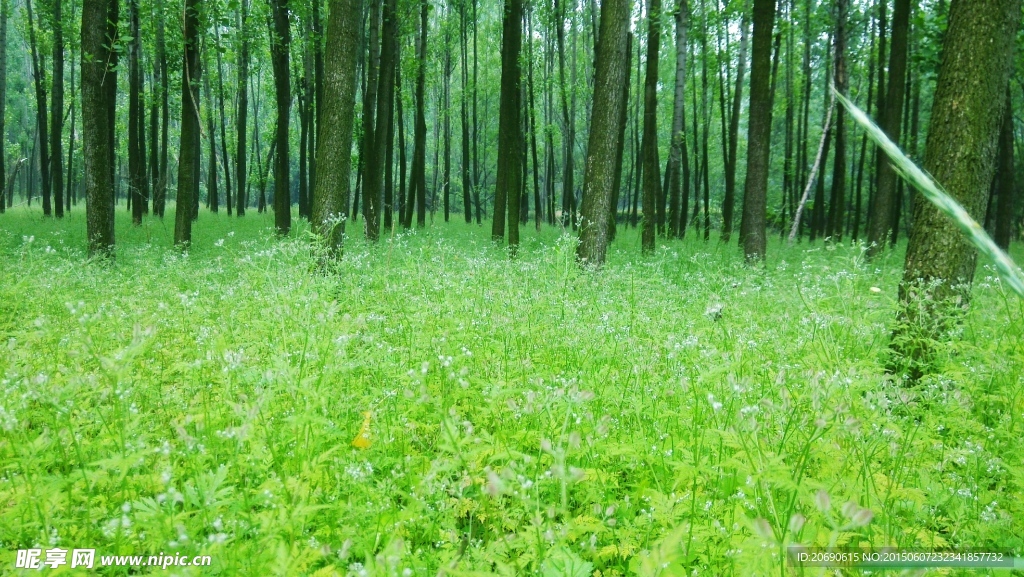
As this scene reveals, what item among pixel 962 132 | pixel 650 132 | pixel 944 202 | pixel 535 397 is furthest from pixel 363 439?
pixel 650 132

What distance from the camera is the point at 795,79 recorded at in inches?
1252

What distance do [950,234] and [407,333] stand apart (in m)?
4.87

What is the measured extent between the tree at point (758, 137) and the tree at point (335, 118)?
7.38m

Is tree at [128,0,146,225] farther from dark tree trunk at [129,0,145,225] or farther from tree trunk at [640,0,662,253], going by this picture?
tree trunk at [640,0,662,253]

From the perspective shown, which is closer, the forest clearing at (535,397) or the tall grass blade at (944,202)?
the tall grass blade at (944,202)

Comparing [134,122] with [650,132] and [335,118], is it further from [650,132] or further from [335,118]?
[650,132]

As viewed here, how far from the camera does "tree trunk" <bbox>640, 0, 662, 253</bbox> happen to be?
1298 cm

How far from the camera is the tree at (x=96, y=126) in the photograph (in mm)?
9148

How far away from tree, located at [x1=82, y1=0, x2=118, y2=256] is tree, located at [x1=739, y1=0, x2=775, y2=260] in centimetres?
1139

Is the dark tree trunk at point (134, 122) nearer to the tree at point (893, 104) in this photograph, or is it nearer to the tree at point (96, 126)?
the tree at point (96, 126)

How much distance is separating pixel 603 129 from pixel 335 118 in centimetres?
419

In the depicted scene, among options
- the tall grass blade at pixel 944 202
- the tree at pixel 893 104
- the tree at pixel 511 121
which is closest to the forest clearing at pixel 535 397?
the tall grass blade at pixel 944 202

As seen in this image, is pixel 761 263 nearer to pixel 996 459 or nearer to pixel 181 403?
pixel 996 459

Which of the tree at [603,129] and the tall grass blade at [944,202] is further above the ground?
the tree at [603,129]
